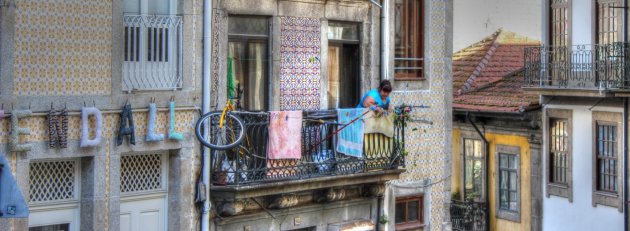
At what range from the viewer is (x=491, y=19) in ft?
121

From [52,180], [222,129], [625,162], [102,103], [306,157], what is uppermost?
[102,103]

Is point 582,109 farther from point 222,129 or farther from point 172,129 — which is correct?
point 172,129

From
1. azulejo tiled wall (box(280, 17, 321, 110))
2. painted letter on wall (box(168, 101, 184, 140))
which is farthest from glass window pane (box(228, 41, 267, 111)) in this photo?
painted letter on wall (box(168, 101, 184, 140))

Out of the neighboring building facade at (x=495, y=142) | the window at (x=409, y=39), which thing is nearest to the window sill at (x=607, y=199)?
the neighboring building facade at (x=495, y=142)

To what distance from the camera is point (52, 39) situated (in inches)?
667

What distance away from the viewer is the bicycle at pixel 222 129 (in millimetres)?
18641

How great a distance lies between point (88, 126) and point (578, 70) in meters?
16.6

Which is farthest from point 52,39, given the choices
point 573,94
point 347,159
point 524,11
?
point 524,11

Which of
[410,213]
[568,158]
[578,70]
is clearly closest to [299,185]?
[410,213]

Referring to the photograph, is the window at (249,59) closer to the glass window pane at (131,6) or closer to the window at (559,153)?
the glass window pane at (131,6)

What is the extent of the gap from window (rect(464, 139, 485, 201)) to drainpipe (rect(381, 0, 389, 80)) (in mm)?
12790

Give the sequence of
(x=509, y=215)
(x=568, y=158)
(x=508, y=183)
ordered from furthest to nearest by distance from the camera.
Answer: (x=508, y=183) < (x=509, y=215) < (x=568, y=158)

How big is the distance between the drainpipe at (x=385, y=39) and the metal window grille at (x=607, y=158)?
9.60 m

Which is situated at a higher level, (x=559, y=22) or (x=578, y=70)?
(x=559, y=22)
